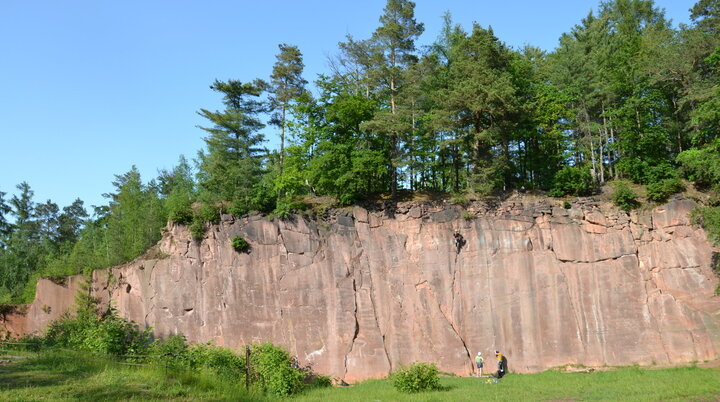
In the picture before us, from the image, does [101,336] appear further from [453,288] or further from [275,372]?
[453,288]

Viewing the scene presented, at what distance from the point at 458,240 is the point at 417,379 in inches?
362

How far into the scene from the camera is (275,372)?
2488 cm

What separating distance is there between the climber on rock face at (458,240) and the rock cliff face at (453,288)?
0.92 ft

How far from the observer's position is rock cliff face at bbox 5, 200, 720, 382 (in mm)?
25344

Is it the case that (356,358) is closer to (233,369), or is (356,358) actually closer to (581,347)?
(233,369)

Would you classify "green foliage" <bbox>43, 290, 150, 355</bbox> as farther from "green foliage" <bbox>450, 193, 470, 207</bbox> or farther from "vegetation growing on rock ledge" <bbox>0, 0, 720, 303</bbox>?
"green foliage" <bbox>450, 193, 470, 207</bbox>

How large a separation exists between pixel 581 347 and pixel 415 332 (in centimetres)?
847

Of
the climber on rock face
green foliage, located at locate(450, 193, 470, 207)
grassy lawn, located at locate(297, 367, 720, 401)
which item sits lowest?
grassy lawn, located at locate(297, 367, 720, 401)

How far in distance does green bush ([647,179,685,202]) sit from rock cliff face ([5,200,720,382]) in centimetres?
76

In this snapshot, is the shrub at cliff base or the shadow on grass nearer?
the shadow on grass

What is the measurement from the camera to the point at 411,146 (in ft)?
104

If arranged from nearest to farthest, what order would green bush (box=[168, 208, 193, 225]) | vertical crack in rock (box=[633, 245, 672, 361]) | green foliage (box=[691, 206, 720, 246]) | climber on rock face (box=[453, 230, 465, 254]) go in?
1. green foliage (box=[691, 206, 720, 246])
2. vertical crack in rock (box=[633, 245, 672, 361])
3. climber on rock face (box=[453, 230, 465, 254])
4. green bush (box=[168, 208, 193, 225])

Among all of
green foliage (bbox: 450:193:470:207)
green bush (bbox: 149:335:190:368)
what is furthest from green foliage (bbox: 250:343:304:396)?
green foliage (bbox: 450:193:470:207)

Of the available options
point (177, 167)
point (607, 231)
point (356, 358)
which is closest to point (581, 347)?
point (607, 231)
